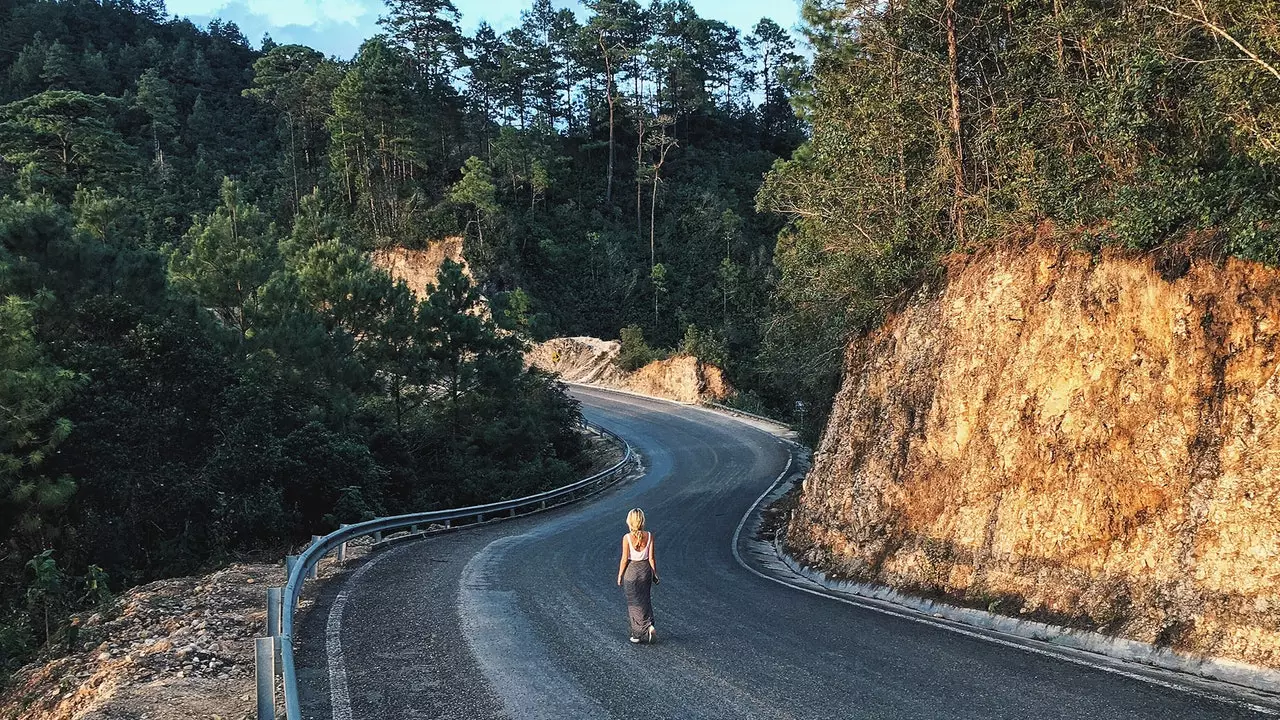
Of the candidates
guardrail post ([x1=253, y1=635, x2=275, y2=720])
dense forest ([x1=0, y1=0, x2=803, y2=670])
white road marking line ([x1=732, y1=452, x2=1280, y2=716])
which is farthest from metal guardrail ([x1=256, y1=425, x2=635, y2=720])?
white road marking line ([x1=732, y1=452, x2=1280, y2=716])

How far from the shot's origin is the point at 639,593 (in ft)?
26.2

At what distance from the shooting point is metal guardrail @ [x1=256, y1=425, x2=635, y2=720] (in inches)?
210

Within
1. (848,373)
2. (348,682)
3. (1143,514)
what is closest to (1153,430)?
(1143,514)

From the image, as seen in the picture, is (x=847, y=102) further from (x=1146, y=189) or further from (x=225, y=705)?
(x=225, y=705)

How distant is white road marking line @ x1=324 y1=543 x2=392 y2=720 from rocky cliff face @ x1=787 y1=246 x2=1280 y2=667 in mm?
8049

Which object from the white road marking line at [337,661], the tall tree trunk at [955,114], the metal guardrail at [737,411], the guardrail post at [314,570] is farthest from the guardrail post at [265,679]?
the metal guardrail at [737,411]

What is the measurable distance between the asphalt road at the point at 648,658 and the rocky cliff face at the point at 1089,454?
155cm

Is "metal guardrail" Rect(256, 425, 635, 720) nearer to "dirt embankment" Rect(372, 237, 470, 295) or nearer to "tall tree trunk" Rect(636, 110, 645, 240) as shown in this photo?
"dirt embankment" Rect(372, 237, 470, 295)

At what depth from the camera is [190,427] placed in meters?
19.3

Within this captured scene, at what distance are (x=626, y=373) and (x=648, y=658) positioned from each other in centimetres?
4276

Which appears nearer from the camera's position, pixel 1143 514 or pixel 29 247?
pixel 1143 514

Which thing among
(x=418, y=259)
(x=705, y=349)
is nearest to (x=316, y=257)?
(x=705, y=349)

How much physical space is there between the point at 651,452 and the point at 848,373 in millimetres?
18485

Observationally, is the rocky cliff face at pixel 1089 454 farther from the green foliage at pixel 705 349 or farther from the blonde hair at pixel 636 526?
the green foliage at pixel 705 349
